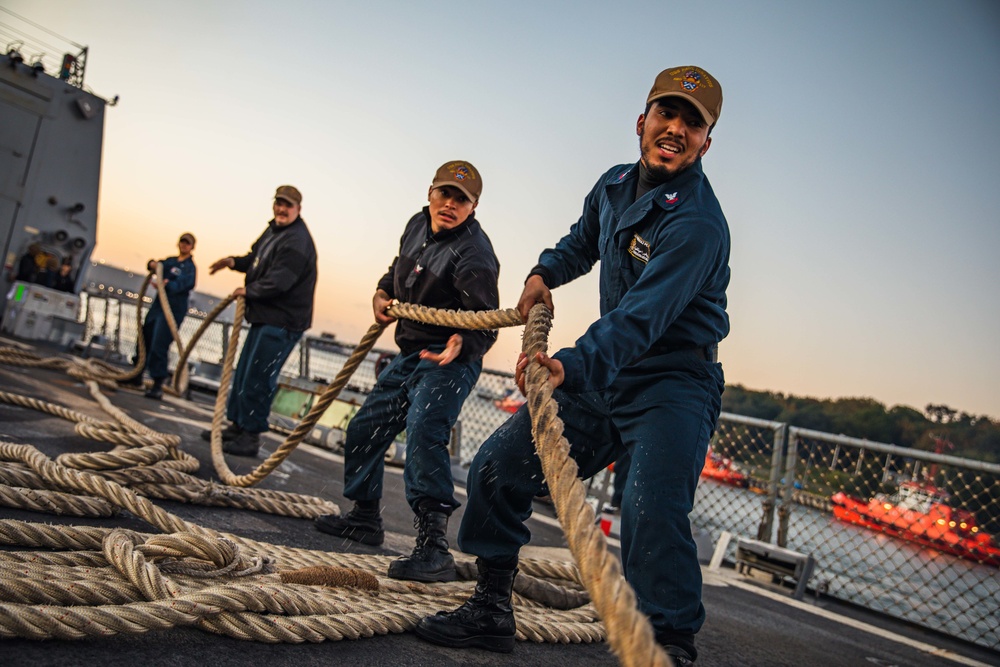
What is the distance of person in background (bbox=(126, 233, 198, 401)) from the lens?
8070mm

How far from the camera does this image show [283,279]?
541 cm

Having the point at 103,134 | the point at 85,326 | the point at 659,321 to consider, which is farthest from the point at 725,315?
the point at 103,134

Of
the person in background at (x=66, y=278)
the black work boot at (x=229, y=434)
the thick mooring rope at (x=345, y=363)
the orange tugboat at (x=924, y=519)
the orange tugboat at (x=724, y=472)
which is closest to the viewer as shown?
the thick mooring rope at (x=345, y=363)

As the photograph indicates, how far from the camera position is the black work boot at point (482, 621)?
89.0 inches

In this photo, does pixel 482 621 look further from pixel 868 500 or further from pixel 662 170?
pixel 868 500

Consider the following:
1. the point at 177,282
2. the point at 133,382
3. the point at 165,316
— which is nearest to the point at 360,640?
the point at 165,316

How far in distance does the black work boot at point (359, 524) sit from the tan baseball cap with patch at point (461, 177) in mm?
1611

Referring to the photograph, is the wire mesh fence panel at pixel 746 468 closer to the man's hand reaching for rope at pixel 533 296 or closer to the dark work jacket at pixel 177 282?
the man's hand reaching for rope at pixel 533 296

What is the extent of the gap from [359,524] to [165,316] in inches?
214

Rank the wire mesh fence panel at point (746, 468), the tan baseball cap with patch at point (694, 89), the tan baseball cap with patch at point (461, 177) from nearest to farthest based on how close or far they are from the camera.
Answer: the tan baseball cap with patch at point (694, 89), the tan baseball cap with patch at point (461, 177), the wire mesh fence panel at point (746, 468)

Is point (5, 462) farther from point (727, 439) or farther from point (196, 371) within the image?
point (196, 371)

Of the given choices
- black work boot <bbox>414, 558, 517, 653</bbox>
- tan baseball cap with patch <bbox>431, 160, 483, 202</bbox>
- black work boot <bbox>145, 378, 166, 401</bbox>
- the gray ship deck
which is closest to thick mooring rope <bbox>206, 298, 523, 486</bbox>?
the gray ship deck

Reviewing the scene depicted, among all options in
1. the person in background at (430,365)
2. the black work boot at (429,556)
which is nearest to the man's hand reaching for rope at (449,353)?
the person in background at (430,365)

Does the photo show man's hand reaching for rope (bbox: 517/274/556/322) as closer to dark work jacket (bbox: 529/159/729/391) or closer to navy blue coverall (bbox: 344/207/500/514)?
dark work jacket (bbox: 529/159/729/391)
